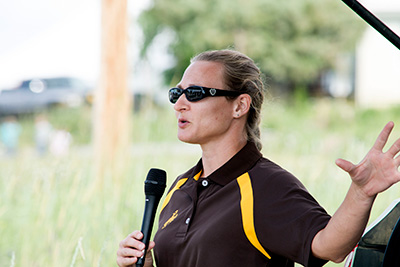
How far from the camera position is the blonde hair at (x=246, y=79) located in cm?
246

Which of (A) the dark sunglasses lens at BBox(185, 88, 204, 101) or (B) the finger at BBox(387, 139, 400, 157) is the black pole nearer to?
(B) the finger at BBox(387, 139, 400, 157)

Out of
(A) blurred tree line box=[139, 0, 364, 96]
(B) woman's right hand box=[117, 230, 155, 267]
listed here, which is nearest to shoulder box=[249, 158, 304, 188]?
(B) woman's right hand box=[117, 230, 155, 267]

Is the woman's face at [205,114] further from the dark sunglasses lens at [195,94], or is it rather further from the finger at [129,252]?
the finger at [129,252]

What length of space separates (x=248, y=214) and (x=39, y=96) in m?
19.9

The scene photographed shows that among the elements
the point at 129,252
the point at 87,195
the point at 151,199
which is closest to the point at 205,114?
the point at 151,199

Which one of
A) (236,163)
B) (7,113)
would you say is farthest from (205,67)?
(7,113)

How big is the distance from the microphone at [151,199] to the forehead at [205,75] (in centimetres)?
38

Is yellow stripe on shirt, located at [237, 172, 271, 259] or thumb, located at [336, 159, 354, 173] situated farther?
yellow stripe on shirt, located at [237, 172, 271, 259]

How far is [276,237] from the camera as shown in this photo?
1.96 meters

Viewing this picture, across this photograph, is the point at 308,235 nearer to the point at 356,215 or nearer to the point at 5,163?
the point at 356,215

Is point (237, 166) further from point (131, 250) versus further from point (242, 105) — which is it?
point (131, 250)

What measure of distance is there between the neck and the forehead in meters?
0.23

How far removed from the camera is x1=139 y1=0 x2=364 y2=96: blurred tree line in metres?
22.3

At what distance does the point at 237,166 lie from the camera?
2.31 m
